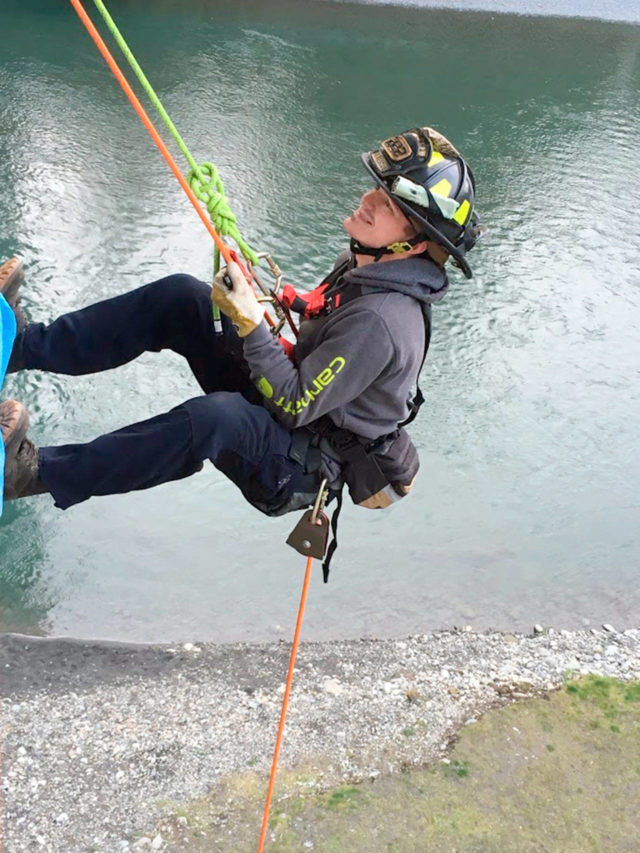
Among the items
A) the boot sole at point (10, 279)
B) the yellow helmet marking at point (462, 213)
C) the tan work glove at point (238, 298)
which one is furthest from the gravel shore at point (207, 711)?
the yellow helmet marking at point (462, 213)

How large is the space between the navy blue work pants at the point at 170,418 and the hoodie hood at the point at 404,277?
46 cm

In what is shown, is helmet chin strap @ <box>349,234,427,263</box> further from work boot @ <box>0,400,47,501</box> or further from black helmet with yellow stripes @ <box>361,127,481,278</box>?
work boot @ <box>0,400,47,501</box>

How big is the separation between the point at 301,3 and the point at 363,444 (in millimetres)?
12041

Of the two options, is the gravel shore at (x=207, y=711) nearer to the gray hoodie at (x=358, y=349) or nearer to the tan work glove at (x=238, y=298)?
the gray hoodie at (x=358, y=349)

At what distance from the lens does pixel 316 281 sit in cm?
658

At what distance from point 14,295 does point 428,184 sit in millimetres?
1325

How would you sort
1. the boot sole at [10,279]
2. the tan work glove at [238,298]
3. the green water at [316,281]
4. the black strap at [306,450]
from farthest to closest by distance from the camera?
the green water at [316,281]
the boot sole at [10,279]
the black strap at [306,450]
the tan work glove at [238,298]

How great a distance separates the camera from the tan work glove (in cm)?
239

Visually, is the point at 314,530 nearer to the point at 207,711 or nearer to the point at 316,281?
the point at 207,711

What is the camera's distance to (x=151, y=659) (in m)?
3.95

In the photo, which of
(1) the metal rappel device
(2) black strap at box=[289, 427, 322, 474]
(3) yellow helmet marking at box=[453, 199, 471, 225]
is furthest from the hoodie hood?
(1) the metal rappel device

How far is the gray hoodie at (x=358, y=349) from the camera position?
2.47 metres

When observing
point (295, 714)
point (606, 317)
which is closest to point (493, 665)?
point (295, 714)

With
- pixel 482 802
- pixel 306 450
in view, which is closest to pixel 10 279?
pixel 306 450
